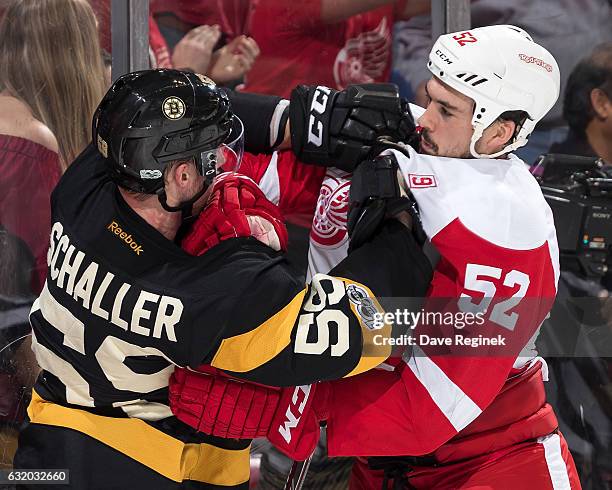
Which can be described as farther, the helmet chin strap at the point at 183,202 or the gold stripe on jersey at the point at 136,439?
the gold stripe on jersey at the point at 136,439

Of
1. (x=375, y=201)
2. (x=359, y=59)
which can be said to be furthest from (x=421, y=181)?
(x=359, y=59)

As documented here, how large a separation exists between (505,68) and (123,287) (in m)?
0.83

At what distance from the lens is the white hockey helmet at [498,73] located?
1.65 metres

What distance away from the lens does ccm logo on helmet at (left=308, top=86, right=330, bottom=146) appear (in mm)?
1835

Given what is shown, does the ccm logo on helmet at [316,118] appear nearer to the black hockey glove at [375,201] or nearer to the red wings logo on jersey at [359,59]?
the black hockey glove at [375,201]

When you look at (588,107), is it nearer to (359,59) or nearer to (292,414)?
(359,59)

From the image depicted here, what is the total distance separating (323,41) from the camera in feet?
8.20

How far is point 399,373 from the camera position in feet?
5.66

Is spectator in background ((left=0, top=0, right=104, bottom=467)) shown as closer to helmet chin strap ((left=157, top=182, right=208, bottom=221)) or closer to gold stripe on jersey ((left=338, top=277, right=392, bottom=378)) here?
helmet chin strap ((left=157, top=182, right=208, bottom=221))

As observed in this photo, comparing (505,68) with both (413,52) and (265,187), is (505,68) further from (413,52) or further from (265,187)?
(413,52)

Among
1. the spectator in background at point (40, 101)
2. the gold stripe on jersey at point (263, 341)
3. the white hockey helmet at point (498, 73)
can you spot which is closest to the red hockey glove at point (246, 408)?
the gold stripe on jersey at point (263, 341)

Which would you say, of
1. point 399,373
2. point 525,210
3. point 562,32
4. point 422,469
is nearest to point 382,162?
point 525,210

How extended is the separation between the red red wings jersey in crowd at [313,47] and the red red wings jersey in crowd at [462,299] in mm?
847

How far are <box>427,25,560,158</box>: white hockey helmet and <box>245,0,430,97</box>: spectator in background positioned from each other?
31.9 inches
